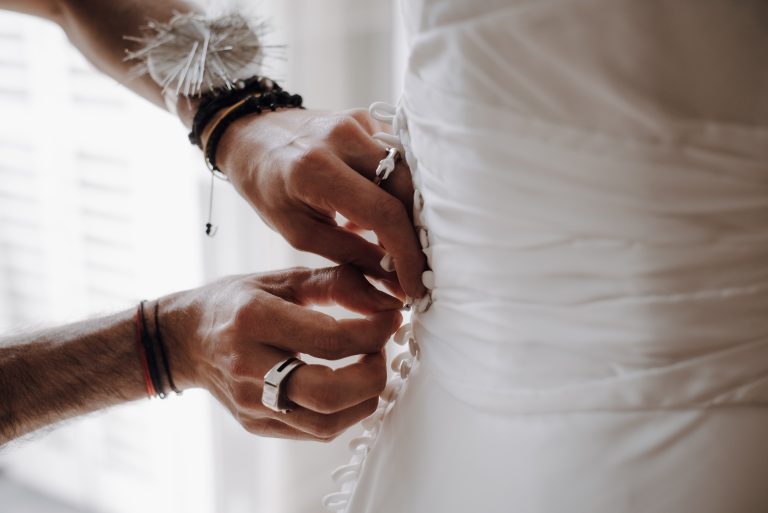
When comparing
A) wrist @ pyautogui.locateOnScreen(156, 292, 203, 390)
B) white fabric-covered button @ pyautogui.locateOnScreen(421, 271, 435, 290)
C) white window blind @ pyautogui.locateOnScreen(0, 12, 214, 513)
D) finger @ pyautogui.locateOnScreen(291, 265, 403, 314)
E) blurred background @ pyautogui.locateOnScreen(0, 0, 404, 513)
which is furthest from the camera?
white window blind @ pyautogui.locateOnScreen(0, 12, 214, 513)

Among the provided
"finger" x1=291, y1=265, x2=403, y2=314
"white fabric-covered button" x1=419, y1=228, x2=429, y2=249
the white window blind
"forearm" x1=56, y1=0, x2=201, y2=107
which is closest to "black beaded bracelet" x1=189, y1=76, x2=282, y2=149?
"forearm" x1=56, y1=0, x2=201, y2=107

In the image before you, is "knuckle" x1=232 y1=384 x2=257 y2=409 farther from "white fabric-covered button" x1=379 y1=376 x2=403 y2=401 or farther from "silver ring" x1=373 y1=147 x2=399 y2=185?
"silver ring" x1=373 y1=147 x2=399 y2=185

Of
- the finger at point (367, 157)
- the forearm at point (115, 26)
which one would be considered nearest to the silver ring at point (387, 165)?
the finger at point (367, 157)

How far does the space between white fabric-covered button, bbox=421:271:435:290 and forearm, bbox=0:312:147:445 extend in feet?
1.43

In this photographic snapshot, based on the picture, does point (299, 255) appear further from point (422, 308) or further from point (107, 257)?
point (422, 308)

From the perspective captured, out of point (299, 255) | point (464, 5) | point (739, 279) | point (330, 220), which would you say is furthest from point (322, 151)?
point (299, 255)

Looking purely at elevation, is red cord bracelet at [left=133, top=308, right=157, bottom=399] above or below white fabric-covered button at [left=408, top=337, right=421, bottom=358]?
below

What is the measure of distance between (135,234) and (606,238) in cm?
155

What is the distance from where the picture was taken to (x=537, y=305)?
1.72 ft

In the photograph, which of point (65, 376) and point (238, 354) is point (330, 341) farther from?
point (65, 376)

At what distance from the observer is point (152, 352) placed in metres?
0.85

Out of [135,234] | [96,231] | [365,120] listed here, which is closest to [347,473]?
[365,120]

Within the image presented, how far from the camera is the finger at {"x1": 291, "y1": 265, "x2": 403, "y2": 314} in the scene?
2.31 feet

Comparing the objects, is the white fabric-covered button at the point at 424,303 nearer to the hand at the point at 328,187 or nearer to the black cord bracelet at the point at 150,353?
the hand at the point at 328,187
